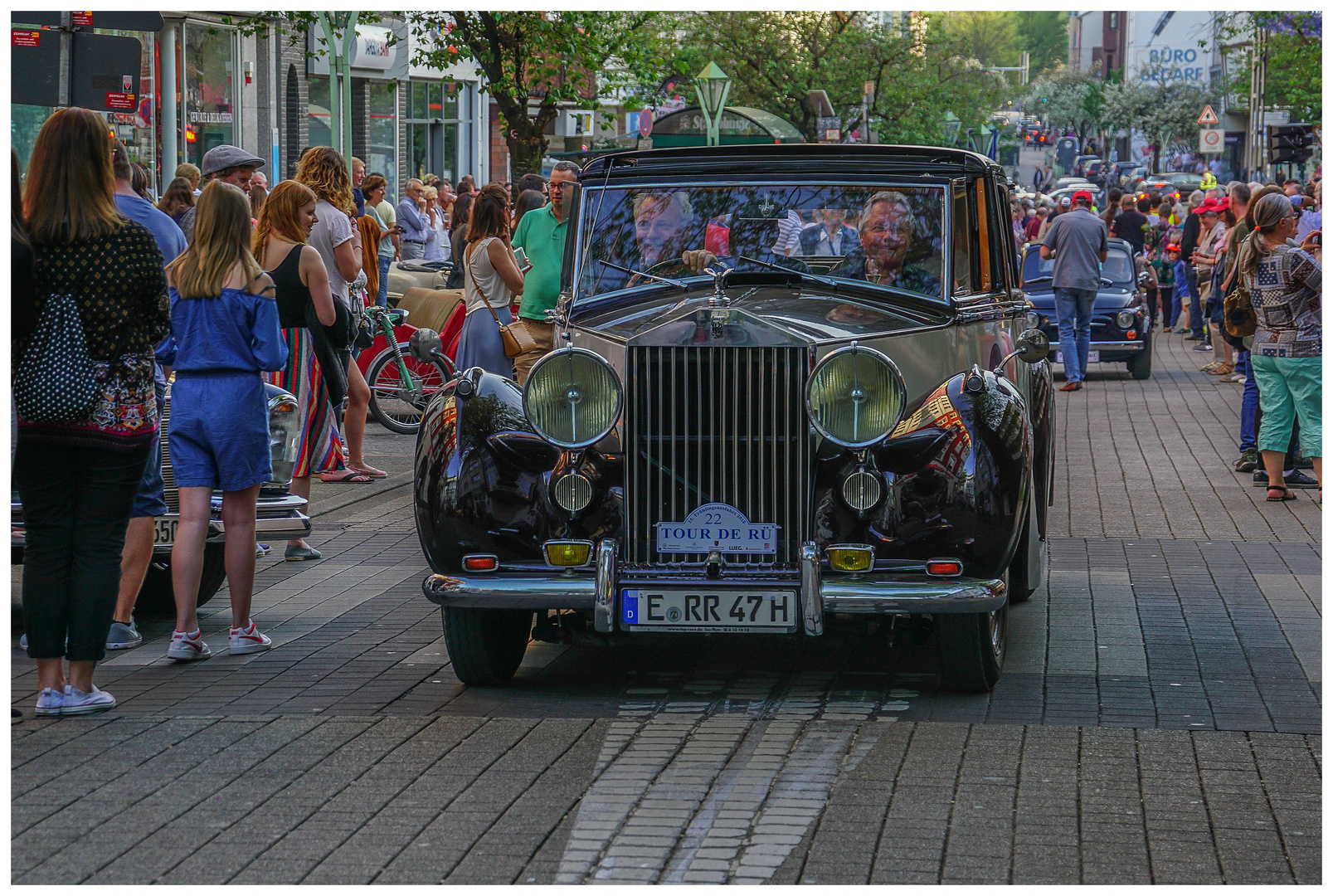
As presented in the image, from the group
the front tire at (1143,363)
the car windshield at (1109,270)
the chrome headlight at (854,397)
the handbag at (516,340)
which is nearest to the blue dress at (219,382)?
the chrome headlight at (854,397)

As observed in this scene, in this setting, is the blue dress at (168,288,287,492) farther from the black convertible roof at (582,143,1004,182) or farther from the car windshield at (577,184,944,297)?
the black convertible roof at (582,143,1004,182)

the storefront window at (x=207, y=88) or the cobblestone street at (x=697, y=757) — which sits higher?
the storefront window at (x=207, y=88)

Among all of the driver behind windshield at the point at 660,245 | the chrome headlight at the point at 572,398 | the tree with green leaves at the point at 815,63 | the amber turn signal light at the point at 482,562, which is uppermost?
the tree with green leaves at the point at 815,63

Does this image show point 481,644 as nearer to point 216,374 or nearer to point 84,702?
point 84,702

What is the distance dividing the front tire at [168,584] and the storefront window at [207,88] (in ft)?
63.7

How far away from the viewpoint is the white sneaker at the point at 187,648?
6.52 m

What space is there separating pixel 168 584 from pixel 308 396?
5.66 feet

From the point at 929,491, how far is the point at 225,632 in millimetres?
3192

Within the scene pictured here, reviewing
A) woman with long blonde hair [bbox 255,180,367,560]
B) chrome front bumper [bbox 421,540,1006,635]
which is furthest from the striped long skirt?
chrome front bumper [bbox 421,540,1006,635]

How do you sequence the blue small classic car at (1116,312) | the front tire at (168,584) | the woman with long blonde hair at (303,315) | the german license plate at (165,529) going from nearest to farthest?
the german license plate at (165,529) < the front tire at (168,584) < the woman with long blonde hair at (303,315) < the blue small classic car at (1116,312)

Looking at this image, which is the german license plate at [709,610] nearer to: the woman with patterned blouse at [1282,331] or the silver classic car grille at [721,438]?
the silver classic car grille at [721,438]

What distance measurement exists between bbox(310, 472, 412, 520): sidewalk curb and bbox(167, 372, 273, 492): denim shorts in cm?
378

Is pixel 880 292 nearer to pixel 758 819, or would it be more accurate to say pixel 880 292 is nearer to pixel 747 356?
pixel 747 356

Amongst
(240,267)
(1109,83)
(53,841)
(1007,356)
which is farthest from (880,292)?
(1109,83)
